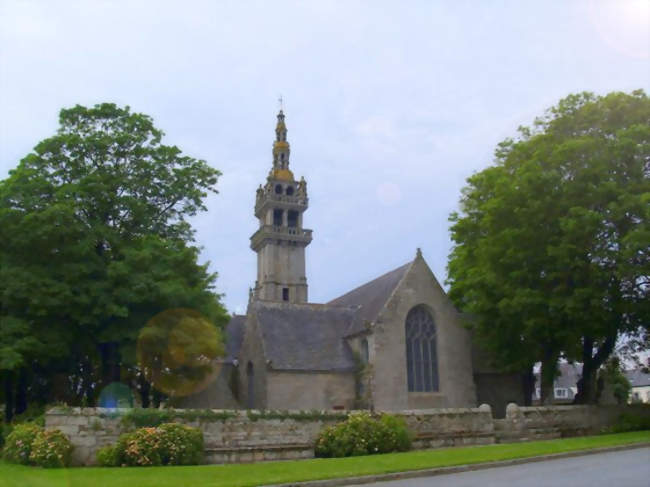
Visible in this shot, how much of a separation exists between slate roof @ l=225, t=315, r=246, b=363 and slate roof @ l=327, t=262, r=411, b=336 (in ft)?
25.5

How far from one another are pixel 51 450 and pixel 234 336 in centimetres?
2450

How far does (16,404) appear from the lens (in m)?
32.5

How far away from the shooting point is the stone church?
1249 inches

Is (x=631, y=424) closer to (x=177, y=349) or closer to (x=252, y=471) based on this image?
(x=252, y=471)

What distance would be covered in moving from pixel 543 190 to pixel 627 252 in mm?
5137

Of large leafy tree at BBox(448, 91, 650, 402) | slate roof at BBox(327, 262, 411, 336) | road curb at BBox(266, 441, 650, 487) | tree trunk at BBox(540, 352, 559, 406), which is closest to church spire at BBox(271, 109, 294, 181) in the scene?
slate roof at BBox(327, 262, 411, 336)

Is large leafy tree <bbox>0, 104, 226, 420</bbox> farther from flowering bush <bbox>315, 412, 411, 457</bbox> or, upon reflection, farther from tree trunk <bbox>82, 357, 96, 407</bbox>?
flowering bush <bbox>315, 412, 411, 457</bbox>

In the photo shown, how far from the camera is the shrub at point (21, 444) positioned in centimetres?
1969

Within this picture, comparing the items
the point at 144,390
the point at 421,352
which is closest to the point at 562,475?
the point at 421,352

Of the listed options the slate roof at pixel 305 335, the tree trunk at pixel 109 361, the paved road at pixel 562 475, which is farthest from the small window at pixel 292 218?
the paved road at pixel 562 475

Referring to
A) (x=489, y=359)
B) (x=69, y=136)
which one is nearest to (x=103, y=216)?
(x=69, y=136)

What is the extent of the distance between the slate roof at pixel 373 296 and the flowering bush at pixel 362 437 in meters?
10.2

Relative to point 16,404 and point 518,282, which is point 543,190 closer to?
point 518,282

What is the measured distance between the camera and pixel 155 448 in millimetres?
19281
